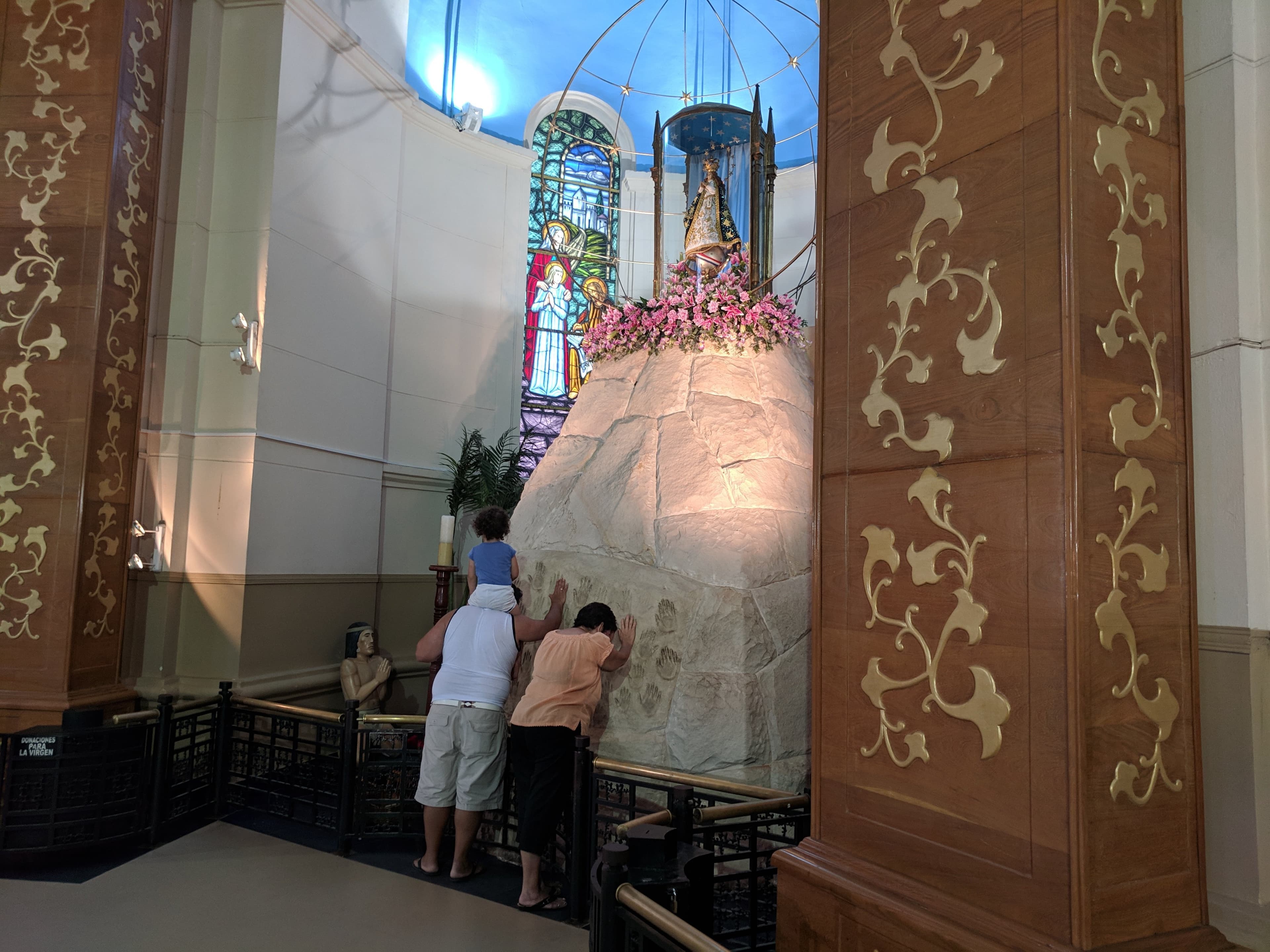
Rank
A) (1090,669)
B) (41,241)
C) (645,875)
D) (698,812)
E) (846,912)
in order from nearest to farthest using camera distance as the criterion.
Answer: (1090,669), (846,912), (645,875), (698,812), (41,241)

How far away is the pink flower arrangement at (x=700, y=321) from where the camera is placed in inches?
255

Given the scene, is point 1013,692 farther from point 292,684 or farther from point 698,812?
point 292,684

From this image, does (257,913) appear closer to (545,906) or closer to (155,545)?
(545,906)

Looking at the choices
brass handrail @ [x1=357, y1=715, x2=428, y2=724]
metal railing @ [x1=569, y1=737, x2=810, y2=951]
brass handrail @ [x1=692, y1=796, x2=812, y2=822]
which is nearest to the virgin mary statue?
brass handrail @ [x1=357, y1=715, x2=428, y2=724]

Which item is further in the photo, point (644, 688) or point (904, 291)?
point (644, 688)

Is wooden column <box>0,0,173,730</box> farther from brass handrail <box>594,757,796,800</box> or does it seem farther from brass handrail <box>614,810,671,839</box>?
brass handrail <box>614,810,671,839</box>

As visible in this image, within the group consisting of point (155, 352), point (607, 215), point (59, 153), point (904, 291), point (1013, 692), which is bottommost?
point (1013, 692)

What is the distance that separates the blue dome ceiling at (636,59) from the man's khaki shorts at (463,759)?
7.50 metres

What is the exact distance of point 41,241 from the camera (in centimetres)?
535

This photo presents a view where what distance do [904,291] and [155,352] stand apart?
20.5ft

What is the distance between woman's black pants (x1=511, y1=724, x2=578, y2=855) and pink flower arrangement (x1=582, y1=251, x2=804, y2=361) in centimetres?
328

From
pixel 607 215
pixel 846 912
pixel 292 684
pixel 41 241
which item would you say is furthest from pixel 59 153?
pixel 607 215

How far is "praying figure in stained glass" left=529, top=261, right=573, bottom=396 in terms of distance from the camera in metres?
11.2

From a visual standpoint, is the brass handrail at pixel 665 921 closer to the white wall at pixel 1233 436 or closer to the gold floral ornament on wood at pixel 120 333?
the white wall at pixel 1233 436
